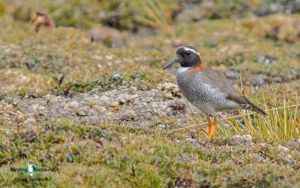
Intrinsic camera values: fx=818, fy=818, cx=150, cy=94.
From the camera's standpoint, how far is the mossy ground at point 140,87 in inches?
285

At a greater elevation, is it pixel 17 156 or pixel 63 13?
pixel 17 156

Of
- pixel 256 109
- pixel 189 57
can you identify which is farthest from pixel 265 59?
pixel 256 109

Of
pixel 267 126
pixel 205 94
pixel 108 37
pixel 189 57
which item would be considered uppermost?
pixel 189 57

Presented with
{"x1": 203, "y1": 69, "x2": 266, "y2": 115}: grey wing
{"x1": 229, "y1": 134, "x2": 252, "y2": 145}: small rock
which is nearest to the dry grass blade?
{"x1": 203, "y1": 69, "x2": 266, "y2": 115}: grey wing

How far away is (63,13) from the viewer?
1653 centimetres

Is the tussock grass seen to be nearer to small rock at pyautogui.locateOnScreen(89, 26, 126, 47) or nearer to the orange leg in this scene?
the orange leg

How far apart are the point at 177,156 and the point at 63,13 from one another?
9.45 metres

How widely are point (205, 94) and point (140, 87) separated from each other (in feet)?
6.14

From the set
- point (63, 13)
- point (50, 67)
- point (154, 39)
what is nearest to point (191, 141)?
point (50, 67)

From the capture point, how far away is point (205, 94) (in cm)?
927

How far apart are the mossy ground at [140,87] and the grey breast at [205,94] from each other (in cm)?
38

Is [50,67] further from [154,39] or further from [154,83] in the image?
[154,39]

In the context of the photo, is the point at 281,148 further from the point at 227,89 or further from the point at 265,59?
the point at 265,59

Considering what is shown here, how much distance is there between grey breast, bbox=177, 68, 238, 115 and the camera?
30.4ft
